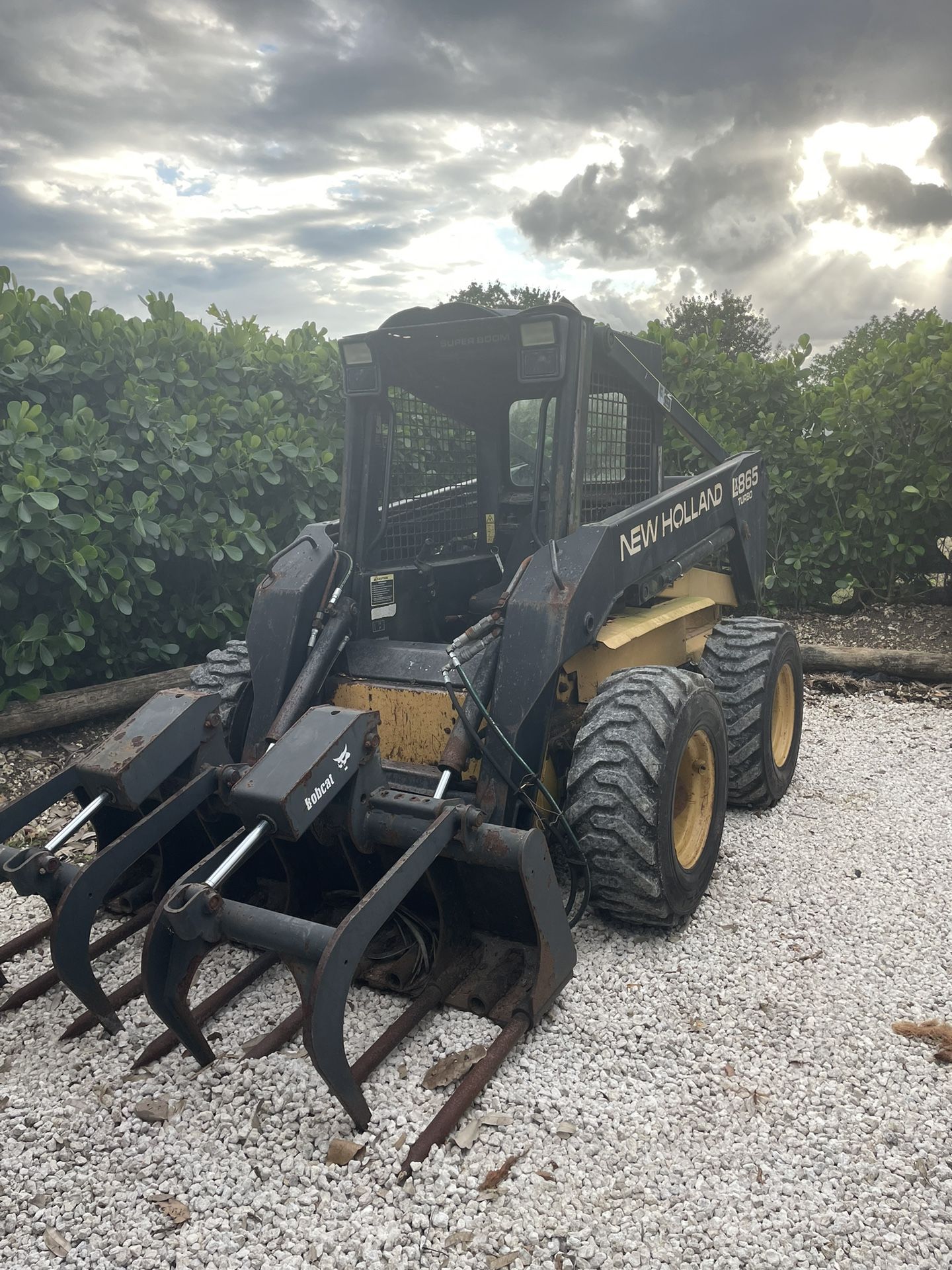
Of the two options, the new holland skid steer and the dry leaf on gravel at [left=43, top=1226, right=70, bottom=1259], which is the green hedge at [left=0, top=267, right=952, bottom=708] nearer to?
the new holland skid steer

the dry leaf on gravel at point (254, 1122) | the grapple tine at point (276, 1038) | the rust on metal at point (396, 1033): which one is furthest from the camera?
the grapple tine at point (276, 1038)

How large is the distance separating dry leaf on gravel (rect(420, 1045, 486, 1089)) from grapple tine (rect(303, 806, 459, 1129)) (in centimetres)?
25

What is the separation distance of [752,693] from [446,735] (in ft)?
5.72

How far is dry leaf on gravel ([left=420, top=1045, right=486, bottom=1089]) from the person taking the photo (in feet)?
9.07

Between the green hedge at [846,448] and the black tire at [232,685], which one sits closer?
the black tire at [232,685]

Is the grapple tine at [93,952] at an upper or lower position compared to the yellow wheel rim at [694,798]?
lower

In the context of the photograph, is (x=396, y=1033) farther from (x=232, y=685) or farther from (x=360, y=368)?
(x=360, y=368)

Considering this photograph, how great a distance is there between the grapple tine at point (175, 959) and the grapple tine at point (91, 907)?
36 centimetres

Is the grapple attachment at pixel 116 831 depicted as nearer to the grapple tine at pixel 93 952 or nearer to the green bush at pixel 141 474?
the grapple tine at pixel 93 952

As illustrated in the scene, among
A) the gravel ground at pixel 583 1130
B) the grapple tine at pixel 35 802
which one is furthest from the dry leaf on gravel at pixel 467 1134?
the grapple tine at pixel 35 802

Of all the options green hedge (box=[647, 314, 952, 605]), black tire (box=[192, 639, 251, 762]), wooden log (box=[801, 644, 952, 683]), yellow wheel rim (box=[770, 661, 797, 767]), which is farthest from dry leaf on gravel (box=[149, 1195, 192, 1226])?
green hedge (box=[647, 314, 952, 605])

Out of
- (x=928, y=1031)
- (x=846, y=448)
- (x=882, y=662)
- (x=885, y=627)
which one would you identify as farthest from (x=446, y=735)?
(x=846, y=448)

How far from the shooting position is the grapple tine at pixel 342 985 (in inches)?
92.4

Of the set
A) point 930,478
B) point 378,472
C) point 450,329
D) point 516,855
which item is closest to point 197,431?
point 378,472
